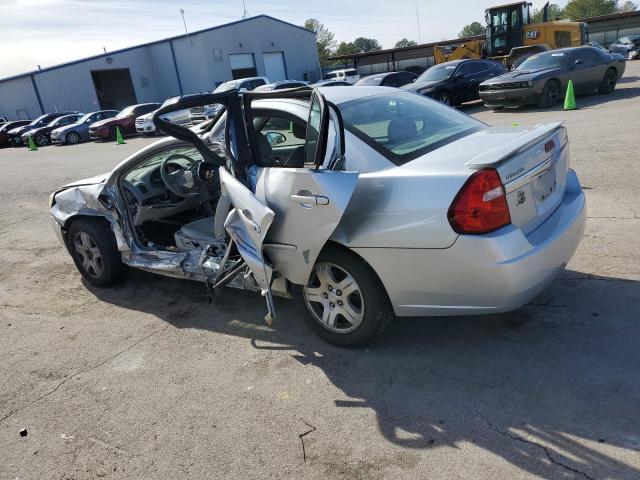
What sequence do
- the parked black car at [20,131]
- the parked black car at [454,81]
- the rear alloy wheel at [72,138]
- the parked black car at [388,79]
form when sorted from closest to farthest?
the parked black car at [454,81]
the parked black car at [388,79]
the rear alloy wheel at [72,138]
the parked black car at [20,131]

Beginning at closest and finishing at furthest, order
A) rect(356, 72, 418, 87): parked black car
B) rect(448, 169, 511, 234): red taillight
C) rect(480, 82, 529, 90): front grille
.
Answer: rect(448, 169, 511, 234): red taillight
rect(480, 82, 529, 90): front grille
rect(356, 72, 418, 87): parked black car

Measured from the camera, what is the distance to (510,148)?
305 cm

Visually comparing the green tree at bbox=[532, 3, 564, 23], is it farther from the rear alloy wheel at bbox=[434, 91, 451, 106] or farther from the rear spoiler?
the rear spoiler

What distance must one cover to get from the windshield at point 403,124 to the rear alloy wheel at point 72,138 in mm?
27214

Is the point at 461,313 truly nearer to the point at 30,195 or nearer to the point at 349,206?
the point at 349,206

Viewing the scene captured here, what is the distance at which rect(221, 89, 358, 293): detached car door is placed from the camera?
10.1ft

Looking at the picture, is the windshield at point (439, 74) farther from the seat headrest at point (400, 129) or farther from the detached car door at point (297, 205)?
the detached car door at point (297, 205)

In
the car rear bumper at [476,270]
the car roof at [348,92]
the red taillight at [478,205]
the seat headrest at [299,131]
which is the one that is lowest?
the car rear bumper at [476,270]

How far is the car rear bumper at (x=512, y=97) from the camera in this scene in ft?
45.4

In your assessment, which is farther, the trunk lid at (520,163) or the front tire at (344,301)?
the front tire at (344,301)

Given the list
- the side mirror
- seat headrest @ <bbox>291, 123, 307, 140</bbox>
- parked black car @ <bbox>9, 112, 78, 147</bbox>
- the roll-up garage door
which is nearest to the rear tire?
the side mirror


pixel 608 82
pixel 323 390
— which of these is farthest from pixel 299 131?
pixel 608 82

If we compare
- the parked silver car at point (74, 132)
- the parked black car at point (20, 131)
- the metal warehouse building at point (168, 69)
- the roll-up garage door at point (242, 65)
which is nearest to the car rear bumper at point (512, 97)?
the parked silver car at point (74, 132)

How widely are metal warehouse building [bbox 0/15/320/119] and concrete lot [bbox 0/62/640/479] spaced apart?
38.8 m
